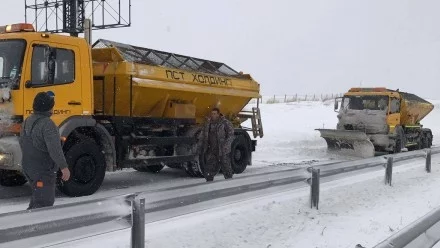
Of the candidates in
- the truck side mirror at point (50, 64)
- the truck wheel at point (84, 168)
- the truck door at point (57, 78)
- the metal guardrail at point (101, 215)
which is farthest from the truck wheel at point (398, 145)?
the truck side mirror at point (50, 64)

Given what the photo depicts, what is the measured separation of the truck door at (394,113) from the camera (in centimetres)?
1716

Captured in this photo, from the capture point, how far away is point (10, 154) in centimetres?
691

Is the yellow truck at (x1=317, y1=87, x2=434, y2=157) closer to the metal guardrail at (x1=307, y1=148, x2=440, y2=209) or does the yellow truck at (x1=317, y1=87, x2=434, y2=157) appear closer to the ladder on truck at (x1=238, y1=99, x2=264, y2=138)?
the ladder on truck at (x1=238, y1=99, x2=264, y2=138)

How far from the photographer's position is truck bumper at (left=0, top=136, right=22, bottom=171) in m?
6.89

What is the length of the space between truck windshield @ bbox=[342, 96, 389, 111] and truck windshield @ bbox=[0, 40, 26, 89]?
538 inches

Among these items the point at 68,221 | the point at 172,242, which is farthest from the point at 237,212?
the point at 68,221

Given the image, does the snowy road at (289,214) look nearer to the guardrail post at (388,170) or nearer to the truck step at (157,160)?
the guardrail post at (388,170)

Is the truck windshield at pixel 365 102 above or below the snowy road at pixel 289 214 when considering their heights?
above

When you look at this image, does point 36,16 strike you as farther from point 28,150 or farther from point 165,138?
point 28,150

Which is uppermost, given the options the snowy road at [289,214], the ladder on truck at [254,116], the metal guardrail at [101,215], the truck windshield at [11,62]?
the truck windshield at [11,62]

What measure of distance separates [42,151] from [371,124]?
14.8m

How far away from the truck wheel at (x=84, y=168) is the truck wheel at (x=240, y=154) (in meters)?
4.21

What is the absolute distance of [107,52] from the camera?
29.7ft

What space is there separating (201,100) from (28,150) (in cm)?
644
